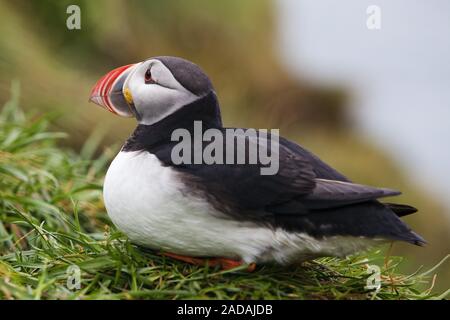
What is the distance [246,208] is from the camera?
232 cm

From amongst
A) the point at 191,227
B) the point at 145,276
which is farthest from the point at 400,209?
the point at 145,276

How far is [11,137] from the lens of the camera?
3924 mm

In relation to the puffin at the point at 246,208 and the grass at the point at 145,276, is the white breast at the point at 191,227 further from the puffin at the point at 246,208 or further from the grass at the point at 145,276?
the grass at the point at 145,276

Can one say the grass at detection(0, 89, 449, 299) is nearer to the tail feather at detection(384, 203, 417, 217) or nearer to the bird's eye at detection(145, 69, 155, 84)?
the tail feather at detection(384, 203, 417, 217)

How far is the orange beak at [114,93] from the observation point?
8.54 ft

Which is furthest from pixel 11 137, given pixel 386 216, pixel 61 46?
pixel 61 46

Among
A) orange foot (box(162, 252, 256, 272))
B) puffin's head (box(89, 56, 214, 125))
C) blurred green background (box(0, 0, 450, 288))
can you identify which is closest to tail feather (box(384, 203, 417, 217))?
orange foot (box(162, 252, 256, 272))

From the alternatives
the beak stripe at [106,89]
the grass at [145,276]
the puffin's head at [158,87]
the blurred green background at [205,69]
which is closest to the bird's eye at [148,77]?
the puffin's head at [158,87]

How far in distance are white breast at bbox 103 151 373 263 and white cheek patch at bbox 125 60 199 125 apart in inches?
7.8

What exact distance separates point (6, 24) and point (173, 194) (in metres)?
4.29

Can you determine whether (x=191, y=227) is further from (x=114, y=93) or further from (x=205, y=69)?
(x=205, y=69)

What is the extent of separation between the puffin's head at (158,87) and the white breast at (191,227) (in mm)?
207

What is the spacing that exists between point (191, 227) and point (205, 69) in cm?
537
